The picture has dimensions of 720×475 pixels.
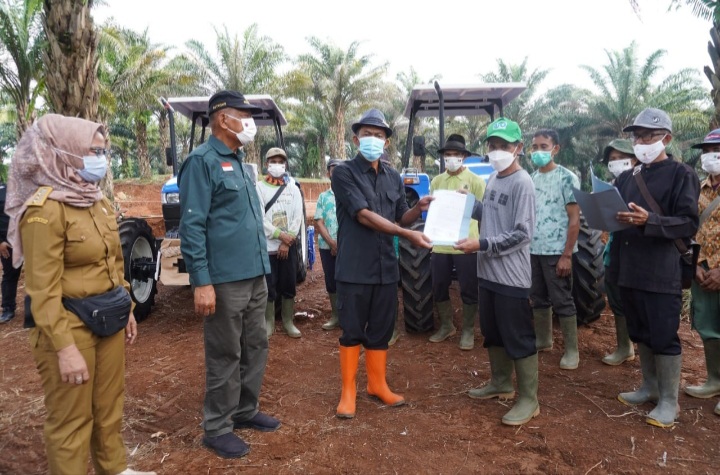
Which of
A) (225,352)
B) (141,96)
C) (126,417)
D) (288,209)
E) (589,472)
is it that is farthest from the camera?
→ (141,96)

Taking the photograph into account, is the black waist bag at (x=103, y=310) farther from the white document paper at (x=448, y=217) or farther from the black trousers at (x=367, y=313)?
the white document paper at (x=448, y=217)

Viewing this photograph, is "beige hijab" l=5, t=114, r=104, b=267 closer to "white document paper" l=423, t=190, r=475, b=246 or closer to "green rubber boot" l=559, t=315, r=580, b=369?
"white document paper" l=423, t=190, r=475, b=246

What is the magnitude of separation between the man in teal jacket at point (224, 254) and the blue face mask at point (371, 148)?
0.80 metres

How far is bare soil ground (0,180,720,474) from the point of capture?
9.46ft

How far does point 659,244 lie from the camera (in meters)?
3.26

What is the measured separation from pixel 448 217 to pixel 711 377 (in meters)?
2.36

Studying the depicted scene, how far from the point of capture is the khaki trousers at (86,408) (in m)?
2.25

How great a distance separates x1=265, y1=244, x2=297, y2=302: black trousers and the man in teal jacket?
2003 millimetres

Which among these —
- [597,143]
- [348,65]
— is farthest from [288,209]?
[597,143]

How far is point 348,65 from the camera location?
2273 cm

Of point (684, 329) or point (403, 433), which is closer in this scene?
point (403, 433)

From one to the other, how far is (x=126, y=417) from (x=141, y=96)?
1909cm

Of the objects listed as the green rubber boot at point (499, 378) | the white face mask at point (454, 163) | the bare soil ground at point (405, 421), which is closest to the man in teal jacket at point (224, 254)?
the bare soil ground at point (405, 421)

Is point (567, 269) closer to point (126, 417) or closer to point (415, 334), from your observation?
point (415, 334)
